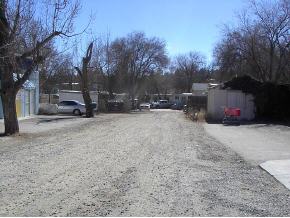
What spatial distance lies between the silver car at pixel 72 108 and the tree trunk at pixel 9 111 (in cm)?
2760

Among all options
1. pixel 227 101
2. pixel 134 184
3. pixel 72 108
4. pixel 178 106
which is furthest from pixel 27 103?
pixel 178 106

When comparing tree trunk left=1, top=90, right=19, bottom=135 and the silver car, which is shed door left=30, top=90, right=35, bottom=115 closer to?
the silver car

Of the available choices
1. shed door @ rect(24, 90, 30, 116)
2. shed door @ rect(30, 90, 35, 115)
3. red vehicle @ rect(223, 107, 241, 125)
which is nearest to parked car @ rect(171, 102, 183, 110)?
shed door @ rect(30, 90, 35, 115)

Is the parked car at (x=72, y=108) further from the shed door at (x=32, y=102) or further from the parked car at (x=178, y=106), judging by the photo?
the parked car at (x=178, y=106)

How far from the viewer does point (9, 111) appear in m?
22.6

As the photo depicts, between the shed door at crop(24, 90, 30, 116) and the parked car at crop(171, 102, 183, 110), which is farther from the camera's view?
the parked car at crop(171, 102, 183, 110)

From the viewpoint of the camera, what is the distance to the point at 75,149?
17.0 meters

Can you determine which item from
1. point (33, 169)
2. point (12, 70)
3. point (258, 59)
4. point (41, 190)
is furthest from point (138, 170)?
point (258, 59)

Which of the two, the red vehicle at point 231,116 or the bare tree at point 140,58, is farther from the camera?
the bare tree at point 140,58

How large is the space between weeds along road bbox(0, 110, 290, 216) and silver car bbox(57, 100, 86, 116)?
33.4m

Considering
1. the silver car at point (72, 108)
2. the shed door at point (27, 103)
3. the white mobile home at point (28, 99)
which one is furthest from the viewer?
the silver car at point (72, 108)

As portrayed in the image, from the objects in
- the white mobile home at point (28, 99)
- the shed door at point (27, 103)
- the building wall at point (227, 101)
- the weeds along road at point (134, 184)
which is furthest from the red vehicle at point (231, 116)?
the weeds along road at point (134, 184)

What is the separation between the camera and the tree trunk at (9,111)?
22391 millimetres

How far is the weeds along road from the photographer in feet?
26.0
